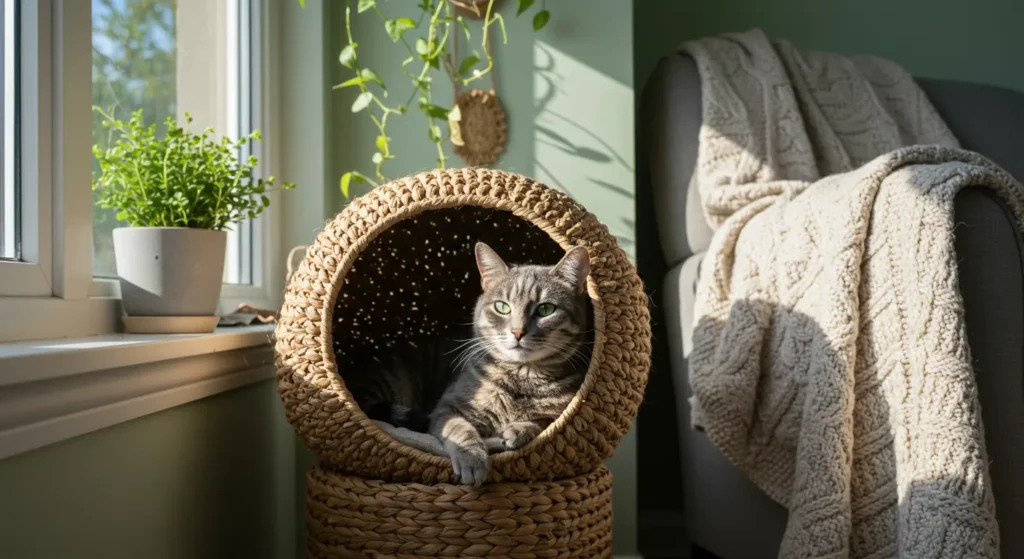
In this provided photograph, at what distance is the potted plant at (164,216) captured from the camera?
4.19ft

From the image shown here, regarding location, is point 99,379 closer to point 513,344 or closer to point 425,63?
point 513,344

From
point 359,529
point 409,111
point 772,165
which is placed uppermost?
point 409,111

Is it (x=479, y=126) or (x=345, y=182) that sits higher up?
(x=479, y=126)

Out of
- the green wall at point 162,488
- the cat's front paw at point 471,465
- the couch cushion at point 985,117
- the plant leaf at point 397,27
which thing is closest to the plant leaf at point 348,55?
the plant leaf at point 397,27

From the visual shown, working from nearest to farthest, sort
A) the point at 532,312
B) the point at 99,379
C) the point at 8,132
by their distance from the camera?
1. the point at 99,379
2. the point at 8,132
3. the point at 532,312

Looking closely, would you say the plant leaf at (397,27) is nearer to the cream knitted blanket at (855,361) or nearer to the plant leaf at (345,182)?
the plant leaf at (345,182)

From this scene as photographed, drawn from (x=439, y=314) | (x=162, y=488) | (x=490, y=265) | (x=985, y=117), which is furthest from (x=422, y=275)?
(x=985, y=117)

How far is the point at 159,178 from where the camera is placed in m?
1.31

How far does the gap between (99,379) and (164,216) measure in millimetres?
446

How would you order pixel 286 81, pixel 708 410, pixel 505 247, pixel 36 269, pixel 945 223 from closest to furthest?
pixel 36 269 → pixel 945 223 → pixel 708 410 → pixel 505 247 → pixel 286 81

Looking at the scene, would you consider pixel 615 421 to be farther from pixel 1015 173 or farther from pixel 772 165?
pixel 1015 173

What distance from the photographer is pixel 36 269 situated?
111cm

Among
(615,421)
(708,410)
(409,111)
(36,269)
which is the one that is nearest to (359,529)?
(615,421)

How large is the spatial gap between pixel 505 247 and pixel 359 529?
72 cm
